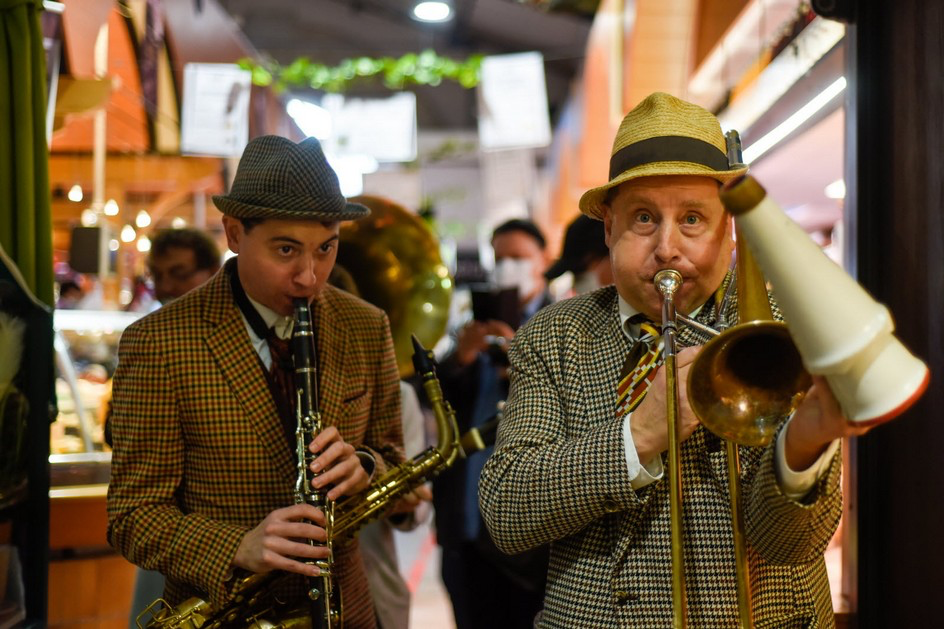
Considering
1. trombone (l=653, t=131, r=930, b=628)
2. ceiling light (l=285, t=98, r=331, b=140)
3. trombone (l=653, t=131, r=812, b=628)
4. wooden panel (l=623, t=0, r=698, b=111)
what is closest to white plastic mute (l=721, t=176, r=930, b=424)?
trombone (l=653, t=131, r=930, b=628)

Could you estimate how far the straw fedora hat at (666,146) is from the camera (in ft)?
5.77

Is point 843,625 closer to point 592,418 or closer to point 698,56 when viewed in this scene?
point 592,418

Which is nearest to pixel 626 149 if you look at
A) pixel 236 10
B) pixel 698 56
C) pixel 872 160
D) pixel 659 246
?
pixel 659 246

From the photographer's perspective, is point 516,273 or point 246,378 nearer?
point 246,378

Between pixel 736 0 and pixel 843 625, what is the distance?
3.44 meters

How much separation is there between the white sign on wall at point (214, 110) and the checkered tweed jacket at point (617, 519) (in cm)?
735

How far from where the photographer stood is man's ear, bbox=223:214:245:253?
2.38m

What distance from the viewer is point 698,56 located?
568cm

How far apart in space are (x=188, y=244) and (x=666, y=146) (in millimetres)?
2788

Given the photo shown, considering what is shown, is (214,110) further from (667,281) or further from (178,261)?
(667,281)

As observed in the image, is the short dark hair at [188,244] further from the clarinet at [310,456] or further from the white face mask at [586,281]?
the clarinet at [310,456]

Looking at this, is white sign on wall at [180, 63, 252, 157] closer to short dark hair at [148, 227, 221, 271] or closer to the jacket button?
short dark hair at [148, 227, 221, 271]

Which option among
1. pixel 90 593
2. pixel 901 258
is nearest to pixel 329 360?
pixel 901 258

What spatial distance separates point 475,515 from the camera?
3.96 m
